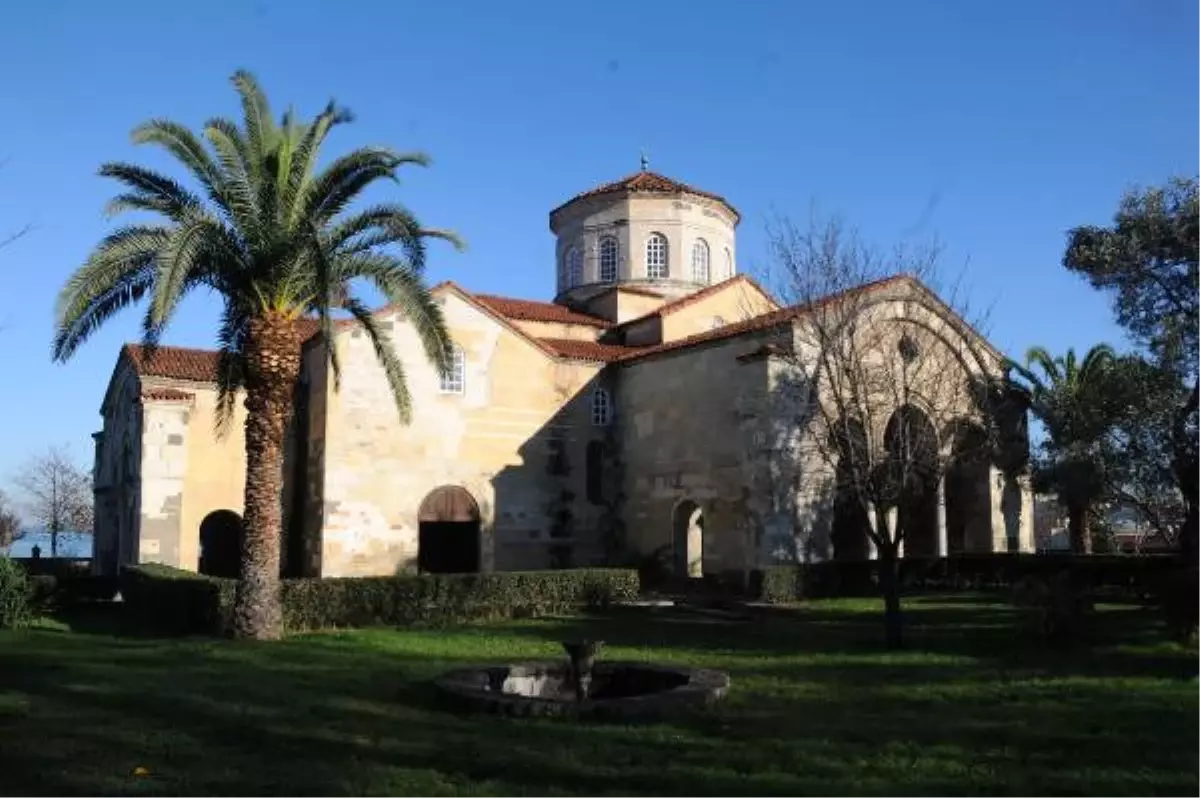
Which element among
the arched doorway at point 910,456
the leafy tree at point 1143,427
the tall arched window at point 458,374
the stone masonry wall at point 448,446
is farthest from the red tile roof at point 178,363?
the leafy tree at point 1143,427

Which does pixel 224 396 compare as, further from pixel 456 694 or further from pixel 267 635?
pixel 456 694

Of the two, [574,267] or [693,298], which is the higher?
[574,267]

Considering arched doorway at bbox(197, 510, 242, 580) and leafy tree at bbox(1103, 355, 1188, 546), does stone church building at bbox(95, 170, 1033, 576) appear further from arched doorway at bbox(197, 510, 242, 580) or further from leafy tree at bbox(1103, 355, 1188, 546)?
leafy tree at bbox(1103, 355, 1188, 546)

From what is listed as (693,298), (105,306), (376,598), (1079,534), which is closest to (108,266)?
(105,306)

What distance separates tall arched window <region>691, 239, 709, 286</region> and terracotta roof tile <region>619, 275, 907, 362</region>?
176 inches

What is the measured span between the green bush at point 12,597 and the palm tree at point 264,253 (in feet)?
18.3

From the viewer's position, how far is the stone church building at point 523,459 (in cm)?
2612

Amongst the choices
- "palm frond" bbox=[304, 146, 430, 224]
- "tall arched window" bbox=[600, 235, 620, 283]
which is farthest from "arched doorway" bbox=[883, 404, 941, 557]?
"tall arched window" bbox=[600, 235, 620, 283]

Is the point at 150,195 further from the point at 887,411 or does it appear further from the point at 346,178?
the point at 887,411

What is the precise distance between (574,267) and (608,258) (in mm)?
1525

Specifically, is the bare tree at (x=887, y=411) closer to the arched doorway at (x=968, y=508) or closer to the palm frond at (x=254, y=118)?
the arched doorway at (x=968, y=508)

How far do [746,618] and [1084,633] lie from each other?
22.4 ft

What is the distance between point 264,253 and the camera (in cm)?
1703

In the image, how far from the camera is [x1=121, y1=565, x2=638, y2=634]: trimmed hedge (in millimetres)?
18703
